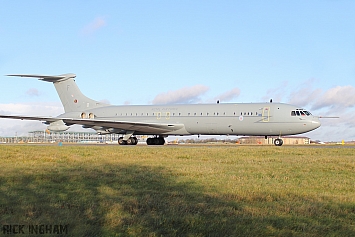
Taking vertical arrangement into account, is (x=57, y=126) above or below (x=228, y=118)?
below

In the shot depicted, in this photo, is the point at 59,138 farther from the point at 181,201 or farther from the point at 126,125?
the point at 181,201

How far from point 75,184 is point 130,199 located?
277 cm

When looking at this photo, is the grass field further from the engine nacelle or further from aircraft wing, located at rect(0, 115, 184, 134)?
the engine nacelle

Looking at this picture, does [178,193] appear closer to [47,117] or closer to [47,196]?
[47,196]

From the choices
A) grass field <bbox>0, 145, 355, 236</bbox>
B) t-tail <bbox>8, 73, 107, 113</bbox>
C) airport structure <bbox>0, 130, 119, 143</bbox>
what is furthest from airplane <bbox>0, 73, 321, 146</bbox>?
airport structure <bbox>0, 130, 119, 143</bbox>

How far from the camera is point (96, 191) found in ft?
32.6

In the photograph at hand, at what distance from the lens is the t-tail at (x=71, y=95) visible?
4528 cm

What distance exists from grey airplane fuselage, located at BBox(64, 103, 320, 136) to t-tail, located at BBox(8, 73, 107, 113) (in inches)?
214

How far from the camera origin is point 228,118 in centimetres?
3669

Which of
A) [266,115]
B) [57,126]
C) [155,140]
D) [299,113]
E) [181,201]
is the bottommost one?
[181,201]

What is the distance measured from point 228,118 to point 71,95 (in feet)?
60.1

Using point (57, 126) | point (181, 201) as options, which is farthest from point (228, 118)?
point (181, 201)

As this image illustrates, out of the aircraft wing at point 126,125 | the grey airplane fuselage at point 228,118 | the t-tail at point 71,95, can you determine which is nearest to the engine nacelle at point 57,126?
the aircraft wing at point 126,125

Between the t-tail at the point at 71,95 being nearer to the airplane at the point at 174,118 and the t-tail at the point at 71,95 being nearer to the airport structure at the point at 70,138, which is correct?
the airplane at the point at 174,118
